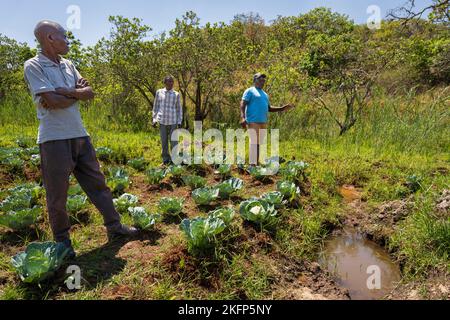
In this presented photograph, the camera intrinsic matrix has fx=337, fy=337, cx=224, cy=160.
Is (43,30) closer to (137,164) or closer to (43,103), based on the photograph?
(43,103)

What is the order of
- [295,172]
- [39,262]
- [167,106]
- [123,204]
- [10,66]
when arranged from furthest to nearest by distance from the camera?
[10,66]
[167,106]
[295,172]
[123,204]
[39,262]

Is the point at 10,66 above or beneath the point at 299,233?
above

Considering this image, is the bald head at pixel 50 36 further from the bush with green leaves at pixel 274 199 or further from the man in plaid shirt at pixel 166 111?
the man in plaid shirt at pixel 166 111

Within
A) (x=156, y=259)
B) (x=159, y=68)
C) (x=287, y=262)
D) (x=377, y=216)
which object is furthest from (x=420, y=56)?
(x=156, y=259)

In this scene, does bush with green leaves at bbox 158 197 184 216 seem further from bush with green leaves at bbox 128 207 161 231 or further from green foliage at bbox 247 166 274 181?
green foliage at bbox 247 166 274 181

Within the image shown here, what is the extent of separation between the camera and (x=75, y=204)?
3250 millimetres

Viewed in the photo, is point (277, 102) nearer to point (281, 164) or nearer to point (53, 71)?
point (281, 164)

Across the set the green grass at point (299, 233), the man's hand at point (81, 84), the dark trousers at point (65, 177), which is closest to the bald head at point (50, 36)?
the man's hand at point (81, 84)

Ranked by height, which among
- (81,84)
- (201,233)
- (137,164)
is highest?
(81,84)

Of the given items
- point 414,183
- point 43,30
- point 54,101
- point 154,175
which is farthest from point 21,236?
point 414,183

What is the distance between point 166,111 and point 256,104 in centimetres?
136

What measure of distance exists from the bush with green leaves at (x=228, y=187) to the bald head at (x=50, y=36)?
2.09 m

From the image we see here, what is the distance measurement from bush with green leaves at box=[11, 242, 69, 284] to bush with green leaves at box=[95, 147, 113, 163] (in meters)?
2.84
